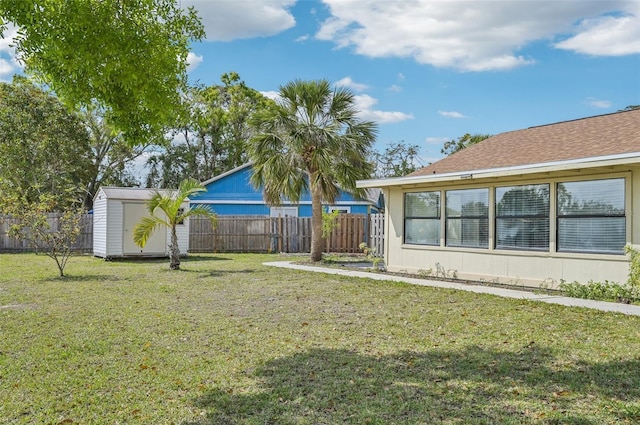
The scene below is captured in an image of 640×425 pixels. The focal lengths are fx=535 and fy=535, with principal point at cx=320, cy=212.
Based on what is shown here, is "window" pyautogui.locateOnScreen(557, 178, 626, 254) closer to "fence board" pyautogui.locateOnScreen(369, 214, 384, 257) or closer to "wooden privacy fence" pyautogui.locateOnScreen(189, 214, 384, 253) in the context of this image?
"fence board" pyautogui.locateOnScreen(369, 214, 384, 257)

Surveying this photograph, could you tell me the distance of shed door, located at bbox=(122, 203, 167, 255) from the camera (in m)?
17.8

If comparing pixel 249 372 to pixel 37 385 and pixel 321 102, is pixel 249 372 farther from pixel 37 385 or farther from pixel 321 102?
pixel 321 102

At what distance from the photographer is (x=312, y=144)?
15.5m

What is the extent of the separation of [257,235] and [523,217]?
1296cm

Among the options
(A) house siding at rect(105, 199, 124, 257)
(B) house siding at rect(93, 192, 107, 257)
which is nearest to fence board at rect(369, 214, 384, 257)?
(A) house siding at rect(105, 199, 124, 257)

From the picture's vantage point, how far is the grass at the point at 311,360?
13.2 feet

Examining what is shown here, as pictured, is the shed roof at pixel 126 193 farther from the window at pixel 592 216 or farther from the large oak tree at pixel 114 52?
the large oak tree at pixel 114 52

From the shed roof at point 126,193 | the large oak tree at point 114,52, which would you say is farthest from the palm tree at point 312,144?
the large oak tree at point 114,52

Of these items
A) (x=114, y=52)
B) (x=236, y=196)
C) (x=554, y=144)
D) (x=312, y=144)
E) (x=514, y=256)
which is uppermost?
(x=312, y=144)

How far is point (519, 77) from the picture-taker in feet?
61.0

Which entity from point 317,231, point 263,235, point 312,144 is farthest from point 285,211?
point 312,144

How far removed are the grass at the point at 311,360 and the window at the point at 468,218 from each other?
2.46 m

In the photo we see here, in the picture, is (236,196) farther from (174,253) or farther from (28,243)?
(174,253)

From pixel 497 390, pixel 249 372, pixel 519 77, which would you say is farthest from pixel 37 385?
pixel 519 77
